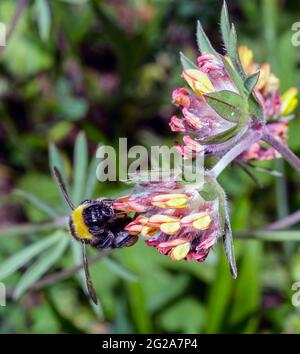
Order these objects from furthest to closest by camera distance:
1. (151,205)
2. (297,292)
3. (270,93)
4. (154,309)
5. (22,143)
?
(22,143)
(154,309)
(297,292)
(270,93)
(151,205)

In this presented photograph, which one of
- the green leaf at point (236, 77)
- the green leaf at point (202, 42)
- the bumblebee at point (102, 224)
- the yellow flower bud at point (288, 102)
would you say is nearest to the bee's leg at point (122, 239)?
the bumblebee at point (102, 224)

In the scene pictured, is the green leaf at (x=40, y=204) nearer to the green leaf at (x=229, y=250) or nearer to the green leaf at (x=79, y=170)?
the green leaf at (x=79, y=170)

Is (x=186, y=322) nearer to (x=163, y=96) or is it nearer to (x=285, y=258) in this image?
(x=285, y=258)

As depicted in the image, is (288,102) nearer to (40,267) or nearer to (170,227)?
(170,227)

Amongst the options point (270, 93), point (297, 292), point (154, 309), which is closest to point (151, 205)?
point (270, 93)

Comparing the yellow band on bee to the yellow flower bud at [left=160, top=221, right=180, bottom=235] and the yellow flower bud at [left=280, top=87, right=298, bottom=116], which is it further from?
the yellow flower bud at [left=280, top=87, right=298, bottom=116]

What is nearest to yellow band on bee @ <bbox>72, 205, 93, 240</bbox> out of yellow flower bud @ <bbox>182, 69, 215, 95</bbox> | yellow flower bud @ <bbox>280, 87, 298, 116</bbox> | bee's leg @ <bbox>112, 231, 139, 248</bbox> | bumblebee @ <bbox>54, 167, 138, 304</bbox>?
bumblebee @ <bbox>54, 167, 138, 304</bbox>
